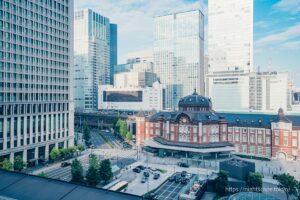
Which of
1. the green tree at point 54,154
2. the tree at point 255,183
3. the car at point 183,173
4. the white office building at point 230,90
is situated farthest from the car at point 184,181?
A: the white office building at point 230,90

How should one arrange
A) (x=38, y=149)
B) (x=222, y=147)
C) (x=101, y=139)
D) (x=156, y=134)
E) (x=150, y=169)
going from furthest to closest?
(x=101, y=139) < (x=156, y=134) < (x=222, y=147) < (x=38, y=149) < (x=150, y=169)

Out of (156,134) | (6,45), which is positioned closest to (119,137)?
(156,134)

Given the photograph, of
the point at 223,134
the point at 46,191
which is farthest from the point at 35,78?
the point at 223,134

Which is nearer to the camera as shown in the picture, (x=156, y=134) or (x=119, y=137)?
(x=156, y=134)

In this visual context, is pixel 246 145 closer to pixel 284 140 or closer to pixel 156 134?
pixel 284 140

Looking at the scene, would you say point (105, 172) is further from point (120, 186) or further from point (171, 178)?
point (171, 178)
